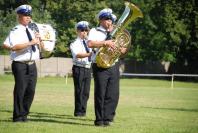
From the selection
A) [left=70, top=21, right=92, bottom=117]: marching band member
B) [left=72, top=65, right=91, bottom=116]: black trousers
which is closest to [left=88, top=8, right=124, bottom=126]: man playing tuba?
[left=70, top=21, right=92, bottom=117]: marching band member

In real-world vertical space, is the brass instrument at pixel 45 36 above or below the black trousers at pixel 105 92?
above

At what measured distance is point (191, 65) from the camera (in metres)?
60.5

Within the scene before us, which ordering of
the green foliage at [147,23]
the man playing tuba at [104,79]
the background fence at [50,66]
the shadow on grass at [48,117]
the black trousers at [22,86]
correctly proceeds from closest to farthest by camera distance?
the man playing tuba at [104,79]
the black trousers at [22,86]
the shadow on grass at [48,117]
the background fence at [50,66]
the green foliage at [147,23]

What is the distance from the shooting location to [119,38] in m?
12.4

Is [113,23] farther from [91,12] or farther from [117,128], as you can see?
[91,12]

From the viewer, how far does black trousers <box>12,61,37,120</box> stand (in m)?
12.3

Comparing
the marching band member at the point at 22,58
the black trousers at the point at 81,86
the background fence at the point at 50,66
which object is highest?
the marching band member at the point at 22,58

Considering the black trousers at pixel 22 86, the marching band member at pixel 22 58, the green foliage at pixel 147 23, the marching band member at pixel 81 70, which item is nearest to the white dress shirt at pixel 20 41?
the marching band member at pixel 22 58

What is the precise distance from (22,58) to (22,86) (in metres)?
0.61

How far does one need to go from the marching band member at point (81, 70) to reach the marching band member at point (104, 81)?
2441 millimetres

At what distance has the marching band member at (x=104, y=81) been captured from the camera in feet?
40.0

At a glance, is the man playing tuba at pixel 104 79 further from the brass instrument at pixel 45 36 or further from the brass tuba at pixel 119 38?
the brass instrument at pixel 45 36

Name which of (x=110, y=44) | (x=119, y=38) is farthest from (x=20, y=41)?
(x=119, y=38)

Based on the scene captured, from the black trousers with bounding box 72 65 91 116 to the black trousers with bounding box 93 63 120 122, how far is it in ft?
8.46
